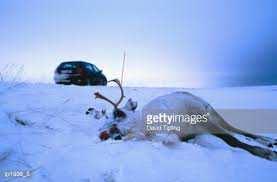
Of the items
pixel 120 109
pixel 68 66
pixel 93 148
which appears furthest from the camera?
pixel 120 109

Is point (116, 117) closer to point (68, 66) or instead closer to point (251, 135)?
point (68, 66)

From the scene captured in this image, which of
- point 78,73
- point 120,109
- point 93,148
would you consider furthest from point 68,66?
point 93,148

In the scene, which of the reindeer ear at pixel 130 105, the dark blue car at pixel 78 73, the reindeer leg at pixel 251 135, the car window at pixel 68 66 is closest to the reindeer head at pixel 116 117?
the reindeer ear at pixel 130 105

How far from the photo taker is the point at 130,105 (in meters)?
2.57

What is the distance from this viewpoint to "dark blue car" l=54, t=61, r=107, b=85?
2.45 metres

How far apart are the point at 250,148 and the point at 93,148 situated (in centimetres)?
111

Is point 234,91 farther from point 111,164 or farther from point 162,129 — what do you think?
point 111,164

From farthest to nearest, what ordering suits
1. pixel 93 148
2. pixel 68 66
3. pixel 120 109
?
pixel 120 109 → pixel 68 66 → pixel 93 148

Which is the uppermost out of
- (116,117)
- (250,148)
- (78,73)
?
(78,73)

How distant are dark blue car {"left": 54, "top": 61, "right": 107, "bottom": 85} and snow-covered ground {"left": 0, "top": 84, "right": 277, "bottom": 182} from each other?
68 millimetres

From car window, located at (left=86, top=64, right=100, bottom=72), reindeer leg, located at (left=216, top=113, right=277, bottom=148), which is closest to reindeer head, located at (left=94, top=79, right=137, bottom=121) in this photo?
car window, located at (left=86, top=64, right=100, bottom=72)

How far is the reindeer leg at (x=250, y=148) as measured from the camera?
8.09 feet

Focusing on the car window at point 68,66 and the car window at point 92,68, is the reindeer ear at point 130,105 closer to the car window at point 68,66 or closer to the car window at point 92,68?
the car window at point 92,68

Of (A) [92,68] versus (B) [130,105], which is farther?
(B) [130,105]
